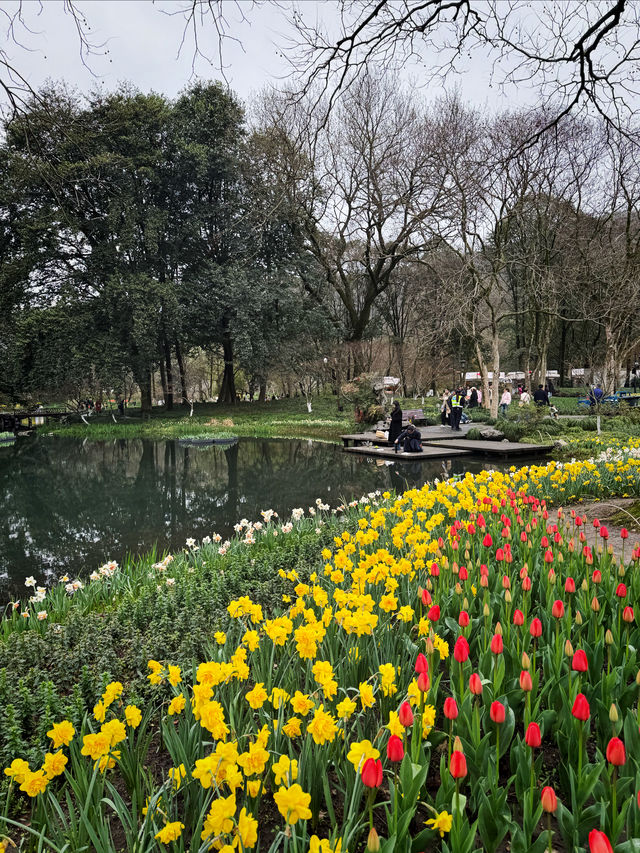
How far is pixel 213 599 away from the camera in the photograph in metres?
4.13

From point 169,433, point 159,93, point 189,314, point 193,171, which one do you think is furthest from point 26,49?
point 159,93

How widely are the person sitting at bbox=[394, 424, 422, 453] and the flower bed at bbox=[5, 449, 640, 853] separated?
12.4 metres

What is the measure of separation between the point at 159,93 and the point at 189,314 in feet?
42.8

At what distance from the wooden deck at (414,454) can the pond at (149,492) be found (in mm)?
378

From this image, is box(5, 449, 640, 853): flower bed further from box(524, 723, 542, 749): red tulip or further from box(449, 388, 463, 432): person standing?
box(449, 388, 463, 432): person standing

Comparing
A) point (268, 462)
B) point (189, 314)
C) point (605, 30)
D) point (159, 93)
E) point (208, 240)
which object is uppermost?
point (159, 93)

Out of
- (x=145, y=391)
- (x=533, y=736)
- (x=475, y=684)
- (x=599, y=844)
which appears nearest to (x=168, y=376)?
(x=145, y=391)

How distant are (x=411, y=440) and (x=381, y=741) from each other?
46.5 feet

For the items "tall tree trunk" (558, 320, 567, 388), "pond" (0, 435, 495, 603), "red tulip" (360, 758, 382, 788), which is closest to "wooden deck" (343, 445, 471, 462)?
"pond" (0, 435, 495, 603)

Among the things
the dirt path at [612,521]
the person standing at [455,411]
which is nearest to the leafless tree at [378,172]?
the person standing at [455,411]

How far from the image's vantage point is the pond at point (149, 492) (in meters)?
7.82

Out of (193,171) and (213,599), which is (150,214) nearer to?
(193,171)

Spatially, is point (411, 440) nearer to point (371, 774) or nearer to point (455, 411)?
point (455, 411)

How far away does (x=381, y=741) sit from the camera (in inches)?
76.5
